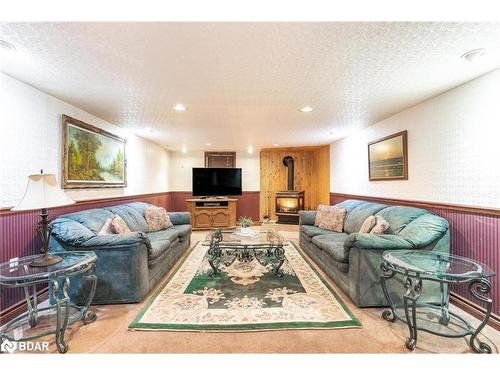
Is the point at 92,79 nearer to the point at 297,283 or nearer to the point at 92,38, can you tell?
the point at 92,38

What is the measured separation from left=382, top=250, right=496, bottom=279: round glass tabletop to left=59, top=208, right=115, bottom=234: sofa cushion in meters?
3.07

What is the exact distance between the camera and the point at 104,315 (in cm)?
210

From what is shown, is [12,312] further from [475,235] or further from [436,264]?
[475,235]

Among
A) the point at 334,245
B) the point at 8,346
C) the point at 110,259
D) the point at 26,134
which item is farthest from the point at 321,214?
the point at 26,134

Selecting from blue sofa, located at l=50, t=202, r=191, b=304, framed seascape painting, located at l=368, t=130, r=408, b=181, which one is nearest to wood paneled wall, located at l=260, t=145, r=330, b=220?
framed seascape painting, located at l=368, t=130, r=408, b=181

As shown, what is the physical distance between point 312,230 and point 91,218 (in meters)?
3.20

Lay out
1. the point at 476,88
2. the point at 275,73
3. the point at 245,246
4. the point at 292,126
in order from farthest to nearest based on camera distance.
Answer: the point at 292,126 < the point at 245,246 < the point at 476,88 < the point at 275,73

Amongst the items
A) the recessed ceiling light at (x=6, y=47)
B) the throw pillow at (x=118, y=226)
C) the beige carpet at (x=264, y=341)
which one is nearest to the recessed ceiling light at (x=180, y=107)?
the recessed ceiling light at (x=6, y=47)

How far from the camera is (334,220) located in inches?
150

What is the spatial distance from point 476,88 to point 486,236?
1430 mm

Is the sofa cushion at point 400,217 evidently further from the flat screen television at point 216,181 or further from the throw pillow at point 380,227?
the flat screen television at point 216,181

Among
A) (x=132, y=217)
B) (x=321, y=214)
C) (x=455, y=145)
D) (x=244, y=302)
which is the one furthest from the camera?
(x=321, y=214)
